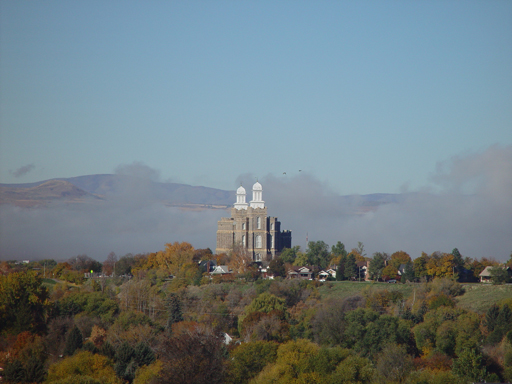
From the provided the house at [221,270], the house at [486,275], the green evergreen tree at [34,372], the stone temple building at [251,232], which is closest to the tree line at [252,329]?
the green evergreen tree at [34,372]

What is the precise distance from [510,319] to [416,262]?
26164 mm

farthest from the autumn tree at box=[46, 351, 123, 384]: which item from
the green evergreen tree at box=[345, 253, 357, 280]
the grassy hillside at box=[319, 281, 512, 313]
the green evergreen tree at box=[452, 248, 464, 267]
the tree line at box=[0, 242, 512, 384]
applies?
the green evergreen tree at box=[452, 248, 464, 267]

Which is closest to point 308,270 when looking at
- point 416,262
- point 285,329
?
point 416,262

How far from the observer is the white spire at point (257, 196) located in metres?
107

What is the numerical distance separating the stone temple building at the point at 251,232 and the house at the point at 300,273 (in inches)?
482

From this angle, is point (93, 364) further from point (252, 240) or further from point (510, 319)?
point (252, 240)

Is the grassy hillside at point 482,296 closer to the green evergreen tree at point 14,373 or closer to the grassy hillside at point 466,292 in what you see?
the grassy hillside at point 466,292

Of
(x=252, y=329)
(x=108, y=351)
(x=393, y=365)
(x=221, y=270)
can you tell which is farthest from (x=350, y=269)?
(x=108, y=351)

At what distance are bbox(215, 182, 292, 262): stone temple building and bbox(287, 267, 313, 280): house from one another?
482 inches

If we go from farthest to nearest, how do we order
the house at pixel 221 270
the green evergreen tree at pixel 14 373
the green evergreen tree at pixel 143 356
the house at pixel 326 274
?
the house at pixel 221 270
the house at pixel 326 274
the green evergreen tree at pixel 143 356
the green evergreen tree at pixel 14 373

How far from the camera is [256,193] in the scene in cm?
10750

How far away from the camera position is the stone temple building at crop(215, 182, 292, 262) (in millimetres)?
103875

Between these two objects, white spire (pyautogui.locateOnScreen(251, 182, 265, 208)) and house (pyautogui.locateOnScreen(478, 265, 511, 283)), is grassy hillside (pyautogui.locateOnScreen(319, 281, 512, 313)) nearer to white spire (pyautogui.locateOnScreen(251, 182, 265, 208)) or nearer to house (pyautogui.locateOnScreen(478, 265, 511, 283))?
house (pyautogui.locateOnScreen(478, 265, 511, 283))

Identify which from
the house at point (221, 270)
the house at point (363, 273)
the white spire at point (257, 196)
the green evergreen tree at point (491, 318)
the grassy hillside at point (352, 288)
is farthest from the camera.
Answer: the white spire at point (257, 196)
